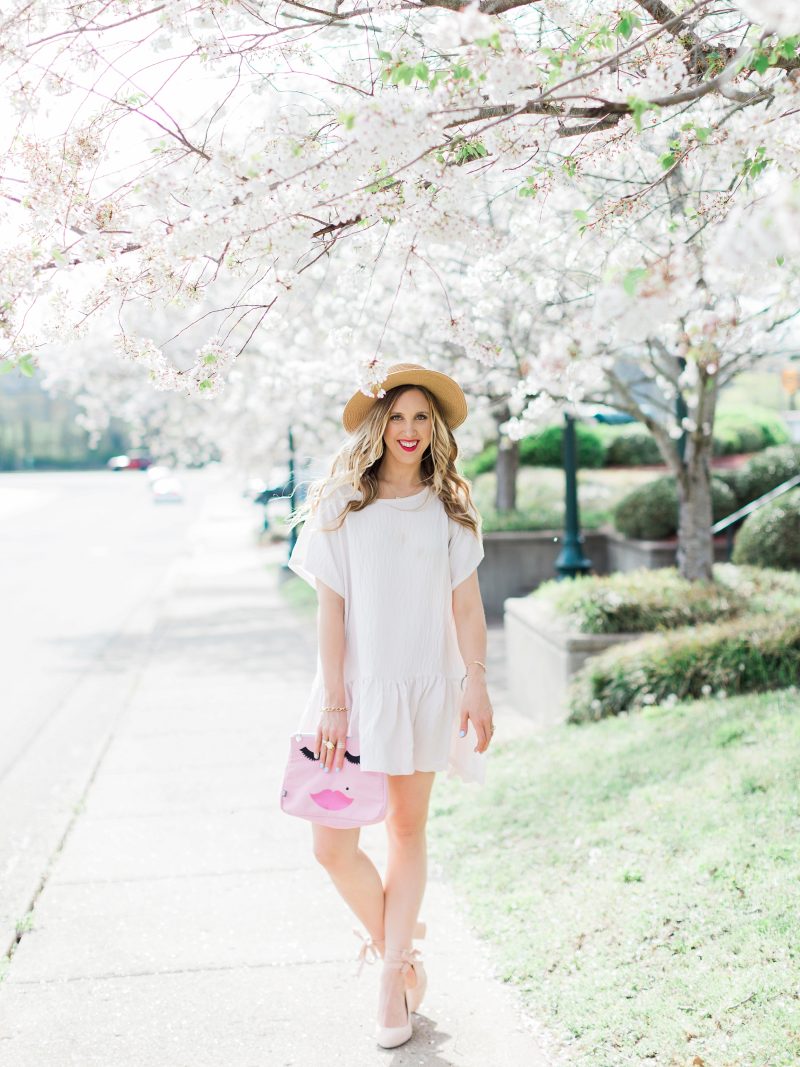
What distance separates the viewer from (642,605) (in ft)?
26.3

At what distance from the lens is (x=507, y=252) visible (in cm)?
450

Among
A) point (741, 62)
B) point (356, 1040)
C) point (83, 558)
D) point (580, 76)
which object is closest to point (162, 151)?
point (580, 76)

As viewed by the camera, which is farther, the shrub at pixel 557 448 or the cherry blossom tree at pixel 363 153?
the shrub at pixel 557 448

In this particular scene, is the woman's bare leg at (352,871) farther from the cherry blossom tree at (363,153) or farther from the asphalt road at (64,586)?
the asphalt road at (64,586)

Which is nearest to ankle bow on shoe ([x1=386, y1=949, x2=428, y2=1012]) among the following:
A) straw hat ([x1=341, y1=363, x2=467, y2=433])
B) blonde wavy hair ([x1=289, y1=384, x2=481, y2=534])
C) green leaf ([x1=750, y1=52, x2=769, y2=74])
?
blonde wavy hair ([x1=289, y1=384, x2=481, y2=534])

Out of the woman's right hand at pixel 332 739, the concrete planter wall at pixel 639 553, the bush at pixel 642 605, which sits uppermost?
the woman's right hand at pixel 332 739

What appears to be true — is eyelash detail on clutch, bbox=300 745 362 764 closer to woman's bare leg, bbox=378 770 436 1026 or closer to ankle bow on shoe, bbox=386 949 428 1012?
woman's bare leg, bbox=378 770 436 1026

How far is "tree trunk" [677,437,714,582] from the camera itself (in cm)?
870

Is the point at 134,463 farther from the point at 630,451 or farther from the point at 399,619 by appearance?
the point at 399,619

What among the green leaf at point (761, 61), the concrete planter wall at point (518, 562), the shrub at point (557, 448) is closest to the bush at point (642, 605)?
the green leaf at point (761, 61)

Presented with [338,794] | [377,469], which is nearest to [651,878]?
[338,794]

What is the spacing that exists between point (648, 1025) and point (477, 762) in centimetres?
88

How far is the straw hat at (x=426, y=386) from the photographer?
137 inches

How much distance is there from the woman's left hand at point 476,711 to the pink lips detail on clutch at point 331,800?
1.29 feet
